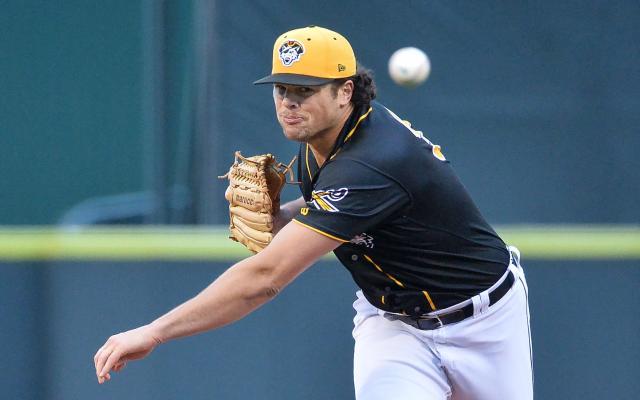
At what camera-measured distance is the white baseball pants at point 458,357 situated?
3479 mm

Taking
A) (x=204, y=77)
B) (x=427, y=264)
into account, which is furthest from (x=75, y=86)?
(x=427, y=264)

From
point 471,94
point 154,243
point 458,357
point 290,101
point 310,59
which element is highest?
point 310,59

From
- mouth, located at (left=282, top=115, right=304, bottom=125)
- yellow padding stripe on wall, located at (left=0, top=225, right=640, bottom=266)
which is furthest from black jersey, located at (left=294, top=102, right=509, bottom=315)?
yellow padding stripe on wall, located at (left=0, top=225, right=640, bottom=266)

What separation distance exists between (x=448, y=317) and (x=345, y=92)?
2.68 feet

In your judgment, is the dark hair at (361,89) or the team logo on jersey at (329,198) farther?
the dark hair at (361,89)

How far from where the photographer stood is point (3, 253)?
15.7 feet

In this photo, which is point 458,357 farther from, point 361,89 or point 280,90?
point 280,90

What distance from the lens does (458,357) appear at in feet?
11.6

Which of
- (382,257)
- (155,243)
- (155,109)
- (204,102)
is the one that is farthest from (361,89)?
(155,109)

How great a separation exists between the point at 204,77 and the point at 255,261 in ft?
7.91

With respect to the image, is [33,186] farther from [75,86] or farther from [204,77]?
[204,77]

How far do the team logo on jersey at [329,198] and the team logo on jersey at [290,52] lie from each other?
1.41ft

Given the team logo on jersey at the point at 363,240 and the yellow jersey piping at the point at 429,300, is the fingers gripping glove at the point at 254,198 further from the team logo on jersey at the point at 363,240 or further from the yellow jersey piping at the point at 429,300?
the yellow jersey piping at the point at 429,300

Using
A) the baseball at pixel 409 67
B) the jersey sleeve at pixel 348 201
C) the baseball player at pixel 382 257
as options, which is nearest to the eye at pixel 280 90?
the baseball player at pixel 382 257
